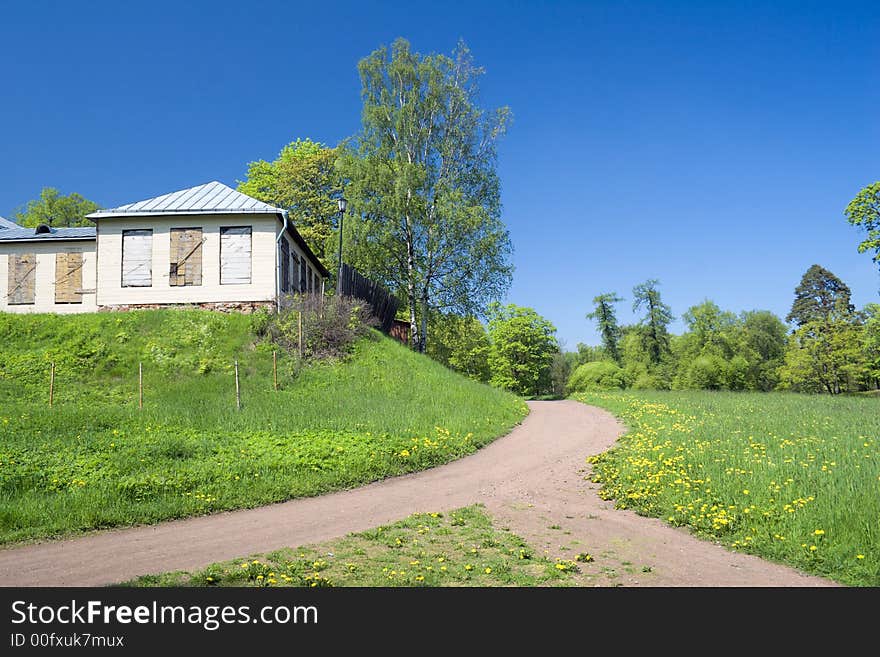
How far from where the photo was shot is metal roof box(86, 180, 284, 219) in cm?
2620

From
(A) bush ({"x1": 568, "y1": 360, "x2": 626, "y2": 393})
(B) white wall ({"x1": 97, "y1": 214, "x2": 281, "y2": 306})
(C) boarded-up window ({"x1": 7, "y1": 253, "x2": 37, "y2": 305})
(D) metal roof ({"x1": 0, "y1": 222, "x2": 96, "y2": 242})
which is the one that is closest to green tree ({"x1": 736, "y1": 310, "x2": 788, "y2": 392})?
(A) bush ({"x1": 568, "y1": 360, "x2": 626, "y2": 393})

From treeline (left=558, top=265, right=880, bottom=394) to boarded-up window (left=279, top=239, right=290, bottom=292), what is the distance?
27692 millimetres

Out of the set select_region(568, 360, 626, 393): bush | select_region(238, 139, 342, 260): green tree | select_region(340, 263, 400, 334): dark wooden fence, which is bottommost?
select_region(568, 360, 626, 393): bush

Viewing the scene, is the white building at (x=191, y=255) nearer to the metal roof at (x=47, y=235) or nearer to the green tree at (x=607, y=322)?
the metal roof at (x=47, y=235)

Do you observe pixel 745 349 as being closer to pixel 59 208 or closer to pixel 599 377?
pixel 599 377

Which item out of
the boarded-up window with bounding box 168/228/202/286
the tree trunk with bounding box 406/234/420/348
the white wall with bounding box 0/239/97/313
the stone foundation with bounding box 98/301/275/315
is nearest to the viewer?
the stone foundation with bounding box 98/301/275/315

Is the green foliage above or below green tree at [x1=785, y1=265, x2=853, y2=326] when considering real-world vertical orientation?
below

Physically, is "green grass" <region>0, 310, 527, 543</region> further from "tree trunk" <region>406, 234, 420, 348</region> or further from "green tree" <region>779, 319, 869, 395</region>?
"green tree" <region>779, 319, 869, 395</region>

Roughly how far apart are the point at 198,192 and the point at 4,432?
1656cm

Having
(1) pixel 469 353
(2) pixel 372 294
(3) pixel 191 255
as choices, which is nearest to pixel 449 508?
(2) pixel 372 294
